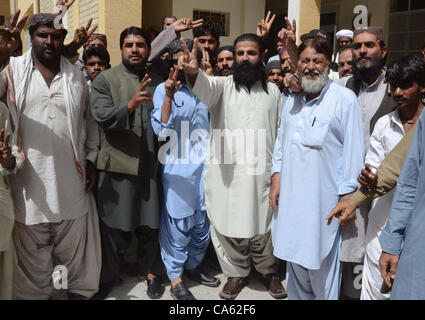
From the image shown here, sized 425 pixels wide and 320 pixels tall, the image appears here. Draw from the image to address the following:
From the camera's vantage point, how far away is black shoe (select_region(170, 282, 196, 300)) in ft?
11.7

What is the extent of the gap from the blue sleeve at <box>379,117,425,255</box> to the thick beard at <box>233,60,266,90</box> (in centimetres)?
161

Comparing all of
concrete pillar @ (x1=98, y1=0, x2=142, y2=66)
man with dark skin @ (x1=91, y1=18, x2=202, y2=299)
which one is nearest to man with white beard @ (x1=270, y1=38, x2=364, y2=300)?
man with dark skin @ (x1=91, y1=18, x2=202, y2=299)

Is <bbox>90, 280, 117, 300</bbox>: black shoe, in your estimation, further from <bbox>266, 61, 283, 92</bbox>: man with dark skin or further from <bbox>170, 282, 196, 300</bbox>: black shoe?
<bbox>266, 61, 283, 92</bbox>: man with dark skin

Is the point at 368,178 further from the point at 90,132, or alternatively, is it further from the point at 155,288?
the point at 90,132

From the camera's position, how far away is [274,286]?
373cm

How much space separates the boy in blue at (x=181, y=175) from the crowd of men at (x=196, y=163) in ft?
0.04

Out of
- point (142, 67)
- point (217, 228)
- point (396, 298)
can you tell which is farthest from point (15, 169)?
point (396, 298)

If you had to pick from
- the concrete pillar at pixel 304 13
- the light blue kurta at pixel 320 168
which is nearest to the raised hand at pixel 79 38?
the light blue kurta at pixel 320 168

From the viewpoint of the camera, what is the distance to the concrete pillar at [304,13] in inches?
250

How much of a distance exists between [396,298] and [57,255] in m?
2.61

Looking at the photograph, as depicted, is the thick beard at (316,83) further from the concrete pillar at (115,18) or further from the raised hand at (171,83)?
the concrete pillar at (115,18)

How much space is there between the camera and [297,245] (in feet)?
9.76
